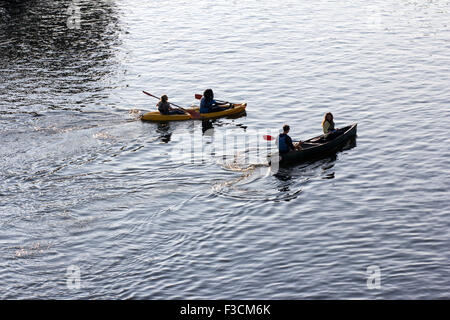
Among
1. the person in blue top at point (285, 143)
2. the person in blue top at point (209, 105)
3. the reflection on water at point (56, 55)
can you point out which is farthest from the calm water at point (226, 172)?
the person in blue top at point (285, 143)

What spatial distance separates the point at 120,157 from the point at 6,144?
684 centimetres

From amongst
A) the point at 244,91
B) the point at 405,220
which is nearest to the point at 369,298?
the point at 405,220

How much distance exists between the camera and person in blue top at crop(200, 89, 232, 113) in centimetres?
4203

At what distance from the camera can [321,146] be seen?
116 ft

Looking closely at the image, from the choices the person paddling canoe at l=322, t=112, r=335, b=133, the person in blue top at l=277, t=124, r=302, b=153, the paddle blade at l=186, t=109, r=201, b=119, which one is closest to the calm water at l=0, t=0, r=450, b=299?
the paddle blade at l=186, t=109, r=201, b=119

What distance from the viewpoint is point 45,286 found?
24.8 m

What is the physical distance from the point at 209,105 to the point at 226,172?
963cm

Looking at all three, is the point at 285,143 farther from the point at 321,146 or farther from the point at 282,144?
the point at 321,146

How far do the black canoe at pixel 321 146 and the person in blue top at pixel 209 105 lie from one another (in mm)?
8396

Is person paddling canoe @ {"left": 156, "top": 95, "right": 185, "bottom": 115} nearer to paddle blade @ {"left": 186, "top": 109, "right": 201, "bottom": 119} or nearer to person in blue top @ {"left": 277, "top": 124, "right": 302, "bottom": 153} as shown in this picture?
paddle blade @ {"left": 186, "top": 109, "right": 201, "bottom": 119}

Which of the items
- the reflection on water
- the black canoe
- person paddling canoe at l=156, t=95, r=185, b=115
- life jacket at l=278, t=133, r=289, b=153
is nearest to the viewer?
life jacket at l=278, t=133, r=289, b=153

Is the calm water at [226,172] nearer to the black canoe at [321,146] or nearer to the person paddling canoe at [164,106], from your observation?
the black canoe at [321,146]

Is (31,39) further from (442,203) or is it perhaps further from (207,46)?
(442,203)

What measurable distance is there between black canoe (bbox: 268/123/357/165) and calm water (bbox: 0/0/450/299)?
2.28ft
